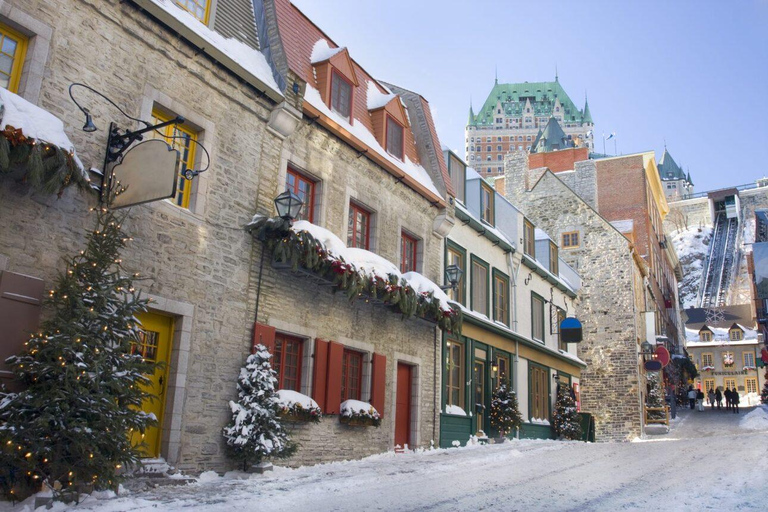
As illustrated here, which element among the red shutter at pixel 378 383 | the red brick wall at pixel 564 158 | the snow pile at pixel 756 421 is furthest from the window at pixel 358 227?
the red brick wall at pixel 564 158

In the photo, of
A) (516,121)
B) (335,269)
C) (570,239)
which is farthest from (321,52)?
(516,121)

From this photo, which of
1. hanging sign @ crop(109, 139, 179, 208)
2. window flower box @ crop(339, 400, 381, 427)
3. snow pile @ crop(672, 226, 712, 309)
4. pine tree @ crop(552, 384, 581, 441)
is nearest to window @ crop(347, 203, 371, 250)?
window flower box @ crop(339, 400, 381, 427)

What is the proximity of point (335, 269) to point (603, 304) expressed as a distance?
74.8 ft

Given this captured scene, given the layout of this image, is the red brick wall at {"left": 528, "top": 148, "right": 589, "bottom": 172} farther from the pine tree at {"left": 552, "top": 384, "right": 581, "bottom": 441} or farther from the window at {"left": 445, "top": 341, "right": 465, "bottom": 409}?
the window at {"left": 445, "top": 341, "right": 465, "bottom": 409}

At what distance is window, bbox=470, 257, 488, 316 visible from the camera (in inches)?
791

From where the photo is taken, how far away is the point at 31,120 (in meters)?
7.45

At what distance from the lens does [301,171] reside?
13070 mm

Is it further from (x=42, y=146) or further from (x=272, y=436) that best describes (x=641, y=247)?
(x=42, y=146)

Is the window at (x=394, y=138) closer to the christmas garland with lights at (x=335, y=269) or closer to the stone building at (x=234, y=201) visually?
the stone building at (x=234, y=201)

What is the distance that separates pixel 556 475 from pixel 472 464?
6.82 feet

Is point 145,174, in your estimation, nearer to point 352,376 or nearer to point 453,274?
point 352,376

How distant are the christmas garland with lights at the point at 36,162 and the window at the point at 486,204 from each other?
592 inches

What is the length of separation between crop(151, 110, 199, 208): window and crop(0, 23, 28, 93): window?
219 centimetres

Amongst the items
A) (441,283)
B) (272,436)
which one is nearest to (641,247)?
(441,283)
